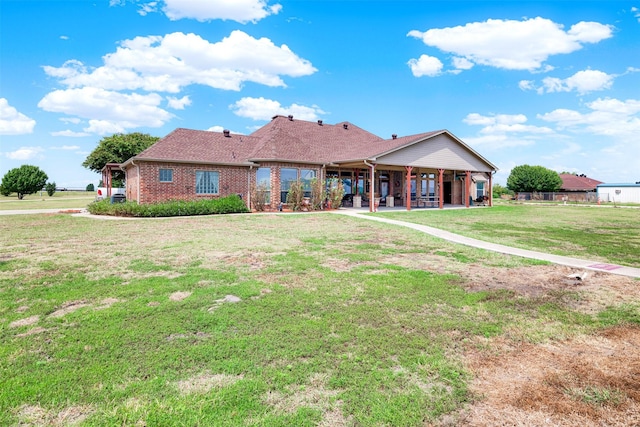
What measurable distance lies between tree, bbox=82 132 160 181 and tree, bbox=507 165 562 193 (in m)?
Answer: 55.3

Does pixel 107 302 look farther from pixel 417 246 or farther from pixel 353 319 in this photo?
pixel 417 246

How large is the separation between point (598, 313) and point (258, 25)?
1837 centimetres

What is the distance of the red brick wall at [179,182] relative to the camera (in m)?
18.8

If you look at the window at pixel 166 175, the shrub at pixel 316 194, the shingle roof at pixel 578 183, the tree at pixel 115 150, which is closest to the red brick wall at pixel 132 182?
the window at pixel 166 175

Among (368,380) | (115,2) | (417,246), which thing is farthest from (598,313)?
(115,2)

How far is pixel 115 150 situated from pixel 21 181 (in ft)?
71.8

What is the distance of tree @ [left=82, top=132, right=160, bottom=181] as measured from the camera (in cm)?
3912

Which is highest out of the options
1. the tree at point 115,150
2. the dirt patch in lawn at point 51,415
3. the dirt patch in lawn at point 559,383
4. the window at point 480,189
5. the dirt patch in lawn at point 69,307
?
the tree at point 115,150

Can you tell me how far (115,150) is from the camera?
3928 centimetres

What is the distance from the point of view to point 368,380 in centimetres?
283

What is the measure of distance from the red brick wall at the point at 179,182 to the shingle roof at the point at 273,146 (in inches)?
21.2

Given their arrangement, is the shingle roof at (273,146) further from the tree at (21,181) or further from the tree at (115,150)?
the tree at (21,181)

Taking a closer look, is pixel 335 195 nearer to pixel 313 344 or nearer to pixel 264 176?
pixel 264 176

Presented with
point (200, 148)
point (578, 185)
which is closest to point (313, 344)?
point (200, 148)
